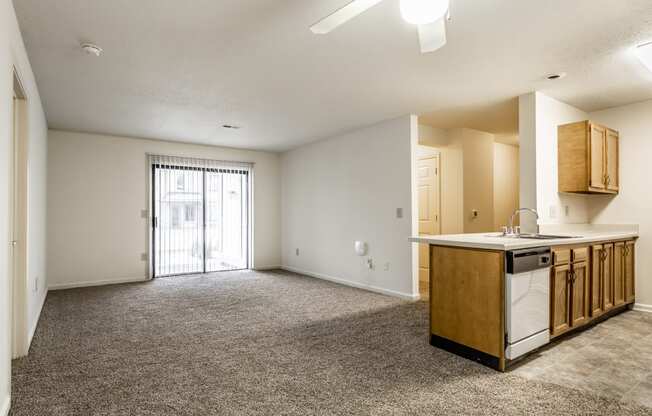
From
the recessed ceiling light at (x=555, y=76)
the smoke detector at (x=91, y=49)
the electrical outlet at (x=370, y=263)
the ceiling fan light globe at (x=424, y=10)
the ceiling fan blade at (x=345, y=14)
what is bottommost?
the electrical outlet at (x=370, y=263)

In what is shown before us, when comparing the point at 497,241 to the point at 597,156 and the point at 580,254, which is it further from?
the point at 597,156

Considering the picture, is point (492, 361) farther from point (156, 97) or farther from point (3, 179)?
point (156, 97)

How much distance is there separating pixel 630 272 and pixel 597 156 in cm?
135

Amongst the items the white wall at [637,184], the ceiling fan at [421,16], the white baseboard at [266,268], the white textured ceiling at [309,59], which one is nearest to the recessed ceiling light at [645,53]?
the white textured ceiling at [309,59]

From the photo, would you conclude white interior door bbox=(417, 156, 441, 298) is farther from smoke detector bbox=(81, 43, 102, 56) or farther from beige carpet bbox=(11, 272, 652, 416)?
smoke detector bbox=(81, 43, 102, 56)

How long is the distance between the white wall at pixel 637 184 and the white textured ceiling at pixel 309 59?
0.25 metres

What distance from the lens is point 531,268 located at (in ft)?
8.78

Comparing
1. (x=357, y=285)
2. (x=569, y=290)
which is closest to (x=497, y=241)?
(x=569, y=290)

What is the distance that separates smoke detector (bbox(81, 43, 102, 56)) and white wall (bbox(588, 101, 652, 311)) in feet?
17.8

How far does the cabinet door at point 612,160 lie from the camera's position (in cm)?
420

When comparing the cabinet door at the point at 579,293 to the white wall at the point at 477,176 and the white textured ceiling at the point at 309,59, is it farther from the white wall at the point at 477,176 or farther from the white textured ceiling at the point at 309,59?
the white wall at the point at 477,176

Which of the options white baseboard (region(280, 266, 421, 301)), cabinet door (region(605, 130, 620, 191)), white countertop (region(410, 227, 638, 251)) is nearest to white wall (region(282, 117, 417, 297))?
white baseboard (region(280, 266, 421, 301))

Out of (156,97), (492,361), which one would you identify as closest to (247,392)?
(492,361)

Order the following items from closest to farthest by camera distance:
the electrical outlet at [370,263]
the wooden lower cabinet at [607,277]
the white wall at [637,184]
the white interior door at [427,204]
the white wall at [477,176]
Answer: the wooden lower cabinet at [607,277], the white wall at [637,184], the electrical outlet at [370,263], the white wall at [477,176], the white interior door at [427,204]
